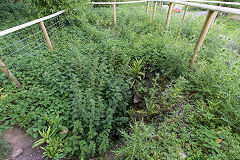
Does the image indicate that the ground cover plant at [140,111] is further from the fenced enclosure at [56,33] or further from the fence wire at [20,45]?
the fenced enclosure at [56,33]

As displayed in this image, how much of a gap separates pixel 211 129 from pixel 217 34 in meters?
3.92

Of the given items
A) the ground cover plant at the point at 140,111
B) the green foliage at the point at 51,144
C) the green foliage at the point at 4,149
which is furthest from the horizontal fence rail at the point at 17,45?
the green foliage at the point at 51,144

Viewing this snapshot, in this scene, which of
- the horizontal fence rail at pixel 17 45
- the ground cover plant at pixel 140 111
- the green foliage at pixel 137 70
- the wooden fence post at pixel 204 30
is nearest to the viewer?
the ground cover plant at pixel 140 111

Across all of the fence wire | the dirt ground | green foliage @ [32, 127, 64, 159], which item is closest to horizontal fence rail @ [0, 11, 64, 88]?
the fence wire

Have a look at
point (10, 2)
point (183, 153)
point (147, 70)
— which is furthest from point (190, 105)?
point (10, 2)

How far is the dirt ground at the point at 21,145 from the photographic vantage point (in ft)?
7.09

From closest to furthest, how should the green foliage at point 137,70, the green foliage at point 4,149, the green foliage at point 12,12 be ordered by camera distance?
A: the green foliage at point 4,149
the green foliage at point 137,70
the green foliage at point 12,12

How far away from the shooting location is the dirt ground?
7.09 feet

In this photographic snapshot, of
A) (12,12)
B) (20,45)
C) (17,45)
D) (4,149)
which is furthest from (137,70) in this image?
(12,12)

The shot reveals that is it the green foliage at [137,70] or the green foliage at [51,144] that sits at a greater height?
the green foliage at [137,70]

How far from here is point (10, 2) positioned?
8.48 m

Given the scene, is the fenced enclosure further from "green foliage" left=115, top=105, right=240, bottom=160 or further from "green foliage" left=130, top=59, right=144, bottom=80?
"green foliage" left=115, top=105, right=240, bottom=160

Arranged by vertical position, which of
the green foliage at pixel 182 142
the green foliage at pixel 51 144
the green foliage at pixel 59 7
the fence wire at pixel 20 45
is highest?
the green foliage at pixel 59 7

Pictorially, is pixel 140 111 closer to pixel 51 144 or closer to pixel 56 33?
pixel 51 144
